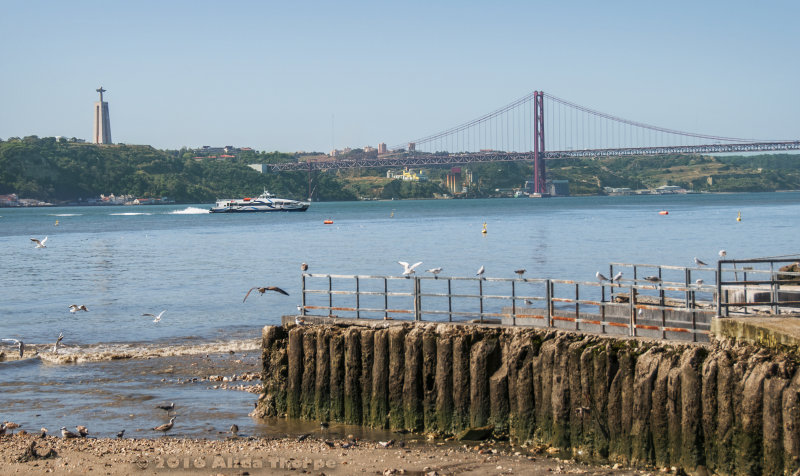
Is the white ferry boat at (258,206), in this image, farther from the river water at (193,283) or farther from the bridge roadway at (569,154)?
the river water at (193,283)

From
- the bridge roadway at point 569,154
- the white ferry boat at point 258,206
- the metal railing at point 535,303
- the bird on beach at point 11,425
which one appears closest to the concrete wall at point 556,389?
the metal railing at point 535,303

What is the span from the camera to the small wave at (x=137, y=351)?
82.9 ft

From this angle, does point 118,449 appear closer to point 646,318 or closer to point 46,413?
point 46,413

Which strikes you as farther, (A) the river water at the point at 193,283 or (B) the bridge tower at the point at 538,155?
(B) the bridge tower at the point at 538,155

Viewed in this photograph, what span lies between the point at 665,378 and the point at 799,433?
1.90m

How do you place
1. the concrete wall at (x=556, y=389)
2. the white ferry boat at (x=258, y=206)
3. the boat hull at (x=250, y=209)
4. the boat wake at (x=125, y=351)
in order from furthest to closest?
1. the white ferry boat at (x=258, y=206)
2. the boat hull at (x=250, y=209)
3. the boat wake at (x=125, y=351)
4. the concrete wall at (x=556, y=389)

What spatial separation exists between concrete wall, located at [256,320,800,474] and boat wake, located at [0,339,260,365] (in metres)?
8.61

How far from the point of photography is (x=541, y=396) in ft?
47.4

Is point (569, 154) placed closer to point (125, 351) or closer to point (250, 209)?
point (250, 209)

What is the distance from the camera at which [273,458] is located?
48.0ft

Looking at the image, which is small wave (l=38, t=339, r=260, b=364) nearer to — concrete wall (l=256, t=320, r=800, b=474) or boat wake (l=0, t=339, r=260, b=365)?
boat wake (l=0, t=339, r=260, b=365)

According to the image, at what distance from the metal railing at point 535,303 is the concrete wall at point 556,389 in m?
0.72

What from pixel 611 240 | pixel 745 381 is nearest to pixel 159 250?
pixel 611 240

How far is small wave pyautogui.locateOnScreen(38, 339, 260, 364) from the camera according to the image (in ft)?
82.9
